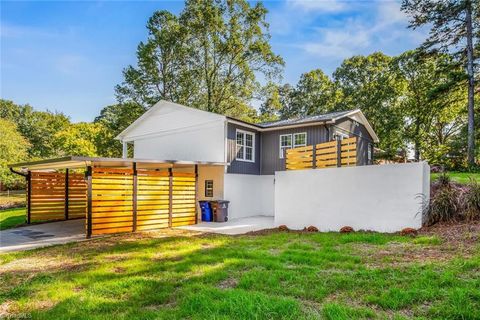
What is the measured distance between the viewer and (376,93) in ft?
86.4

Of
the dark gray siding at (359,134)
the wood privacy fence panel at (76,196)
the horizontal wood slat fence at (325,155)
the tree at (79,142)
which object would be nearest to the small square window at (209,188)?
the horizontal wood slat fence at (325,155)

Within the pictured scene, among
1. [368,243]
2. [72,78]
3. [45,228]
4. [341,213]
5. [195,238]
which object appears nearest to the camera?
A: [368,243]

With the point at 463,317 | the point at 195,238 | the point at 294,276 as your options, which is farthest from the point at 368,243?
the point at 195,238

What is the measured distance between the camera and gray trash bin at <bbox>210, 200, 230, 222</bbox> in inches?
525

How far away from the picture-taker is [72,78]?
18.7 m

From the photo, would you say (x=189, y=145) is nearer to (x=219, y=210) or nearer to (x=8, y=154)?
(x=219, y=210)

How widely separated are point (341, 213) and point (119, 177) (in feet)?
25.0

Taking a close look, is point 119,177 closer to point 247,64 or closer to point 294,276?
point 294,276

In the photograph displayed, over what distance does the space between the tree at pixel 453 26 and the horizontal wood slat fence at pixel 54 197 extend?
67.1ft

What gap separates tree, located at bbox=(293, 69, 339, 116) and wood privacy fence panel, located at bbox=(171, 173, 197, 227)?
21.3 meters

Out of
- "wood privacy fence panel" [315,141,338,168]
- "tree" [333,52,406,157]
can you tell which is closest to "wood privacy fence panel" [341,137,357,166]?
"wood privacy fence panel" [315,141,338,168]

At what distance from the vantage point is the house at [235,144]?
14211 millimetres

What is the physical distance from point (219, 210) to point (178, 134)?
17.0 ft

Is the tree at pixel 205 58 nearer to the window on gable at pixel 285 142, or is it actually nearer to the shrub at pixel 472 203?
the window on gable at pixel 285 142
